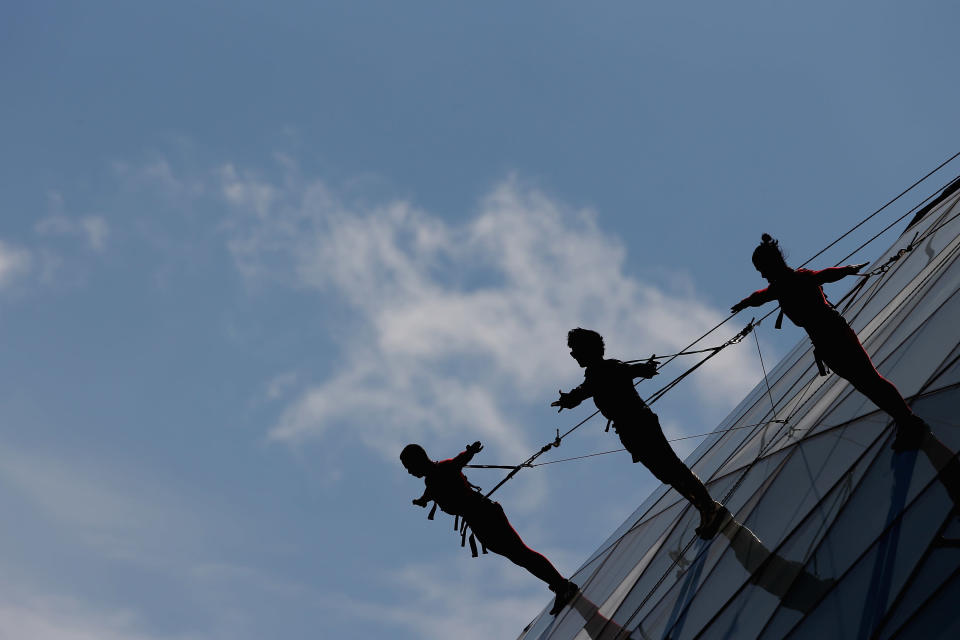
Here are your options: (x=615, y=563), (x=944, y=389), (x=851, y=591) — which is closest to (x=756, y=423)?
(x=615, y=563)

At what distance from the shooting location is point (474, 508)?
11078mm

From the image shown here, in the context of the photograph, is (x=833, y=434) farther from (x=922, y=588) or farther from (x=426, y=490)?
(x=426, y=490)

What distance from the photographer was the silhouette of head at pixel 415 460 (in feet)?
36.1

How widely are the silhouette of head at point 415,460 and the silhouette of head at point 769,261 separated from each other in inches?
180

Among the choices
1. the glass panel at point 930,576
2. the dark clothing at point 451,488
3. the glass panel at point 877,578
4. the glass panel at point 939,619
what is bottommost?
the glass panel at point 939,619

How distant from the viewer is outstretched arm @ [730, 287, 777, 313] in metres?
8.24

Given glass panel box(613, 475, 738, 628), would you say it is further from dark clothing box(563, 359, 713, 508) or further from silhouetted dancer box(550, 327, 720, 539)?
A: dark clothing box(563, 359, 713, 508)

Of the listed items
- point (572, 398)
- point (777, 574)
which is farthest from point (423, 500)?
point (777, 574)

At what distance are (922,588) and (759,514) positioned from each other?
321 cm

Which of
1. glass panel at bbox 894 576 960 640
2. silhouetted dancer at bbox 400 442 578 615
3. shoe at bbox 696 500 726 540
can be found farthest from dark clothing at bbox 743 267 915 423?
silhouetted dancer at bbox 400 442 578 615

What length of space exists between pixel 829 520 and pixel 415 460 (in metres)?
5.09

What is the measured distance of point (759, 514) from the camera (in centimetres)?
850

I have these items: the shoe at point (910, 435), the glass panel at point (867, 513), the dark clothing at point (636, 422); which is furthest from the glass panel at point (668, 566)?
the shoe at point (910, 435)

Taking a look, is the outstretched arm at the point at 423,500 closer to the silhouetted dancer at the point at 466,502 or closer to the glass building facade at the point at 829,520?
the silhouetted dancer at the point at 466,502
